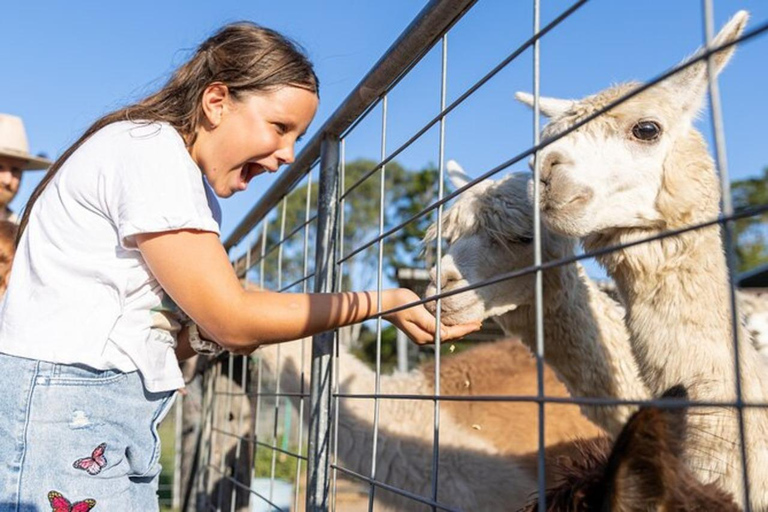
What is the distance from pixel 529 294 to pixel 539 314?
2534mm

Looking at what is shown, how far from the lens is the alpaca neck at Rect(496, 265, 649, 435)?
3.71 m

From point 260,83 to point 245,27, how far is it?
0.72 ft

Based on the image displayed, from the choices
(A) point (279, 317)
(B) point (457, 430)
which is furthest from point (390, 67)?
(B) point (457, 430)

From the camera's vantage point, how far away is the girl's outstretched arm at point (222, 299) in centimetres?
155

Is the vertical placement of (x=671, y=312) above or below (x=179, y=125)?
below

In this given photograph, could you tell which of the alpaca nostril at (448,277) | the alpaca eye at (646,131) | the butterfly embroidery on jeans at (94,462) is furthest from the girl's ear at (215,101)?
the alpaca nostril at (448,277)

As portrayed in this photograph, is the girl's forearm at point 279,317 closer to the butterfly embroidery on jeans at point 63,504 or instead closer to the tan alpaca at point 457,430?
the butterfly embroidery on jeans at point 63,504

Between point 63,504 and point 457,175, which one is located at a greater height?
point 457,175

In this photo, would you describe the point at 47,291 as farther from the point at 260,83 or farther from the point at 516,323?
A: the point at 516,323

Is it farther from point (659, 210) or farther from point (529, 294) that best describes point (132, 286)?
point (529, 294)

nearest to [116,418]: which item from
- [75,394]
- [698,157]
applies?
[75,394]

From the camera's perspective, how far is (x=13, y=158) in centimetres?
577

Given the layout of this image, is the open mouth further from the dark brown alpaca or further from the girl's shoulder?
the dark brown alpaca

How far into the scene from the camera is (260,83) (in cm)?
180
